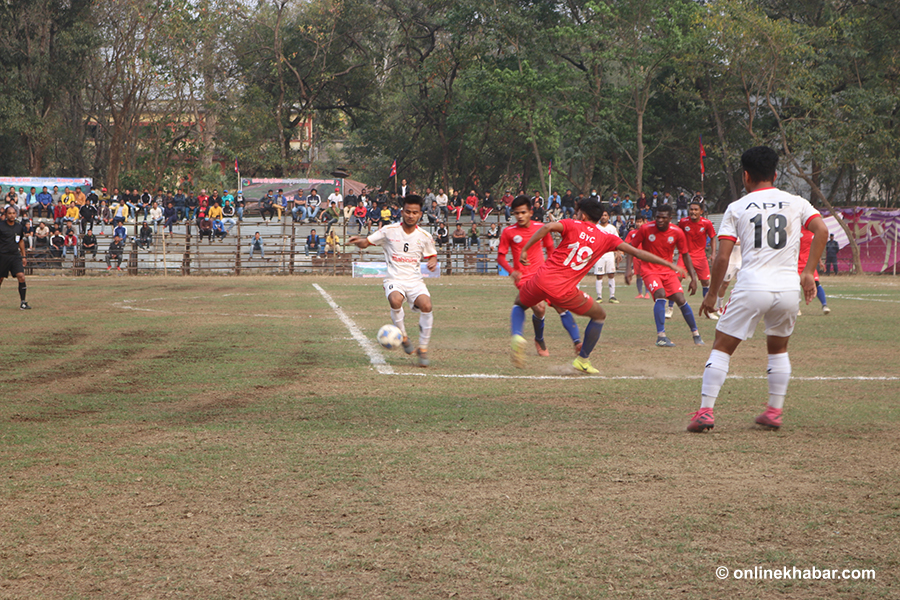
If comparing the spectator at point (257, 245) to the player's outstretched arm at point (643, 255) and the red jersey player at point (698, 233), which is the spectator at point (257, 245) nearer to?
the red jersey player at point (698, 233)

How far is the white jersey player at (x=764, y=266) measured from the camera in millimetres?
6145

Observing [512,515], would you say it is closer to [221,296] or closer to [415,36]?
[221,296]

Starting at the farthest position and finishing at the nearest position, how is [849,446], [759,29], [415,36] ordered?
[415,36]
[759,29]
[849,446]

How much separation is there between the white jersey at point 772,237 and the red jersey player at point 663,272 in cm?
563

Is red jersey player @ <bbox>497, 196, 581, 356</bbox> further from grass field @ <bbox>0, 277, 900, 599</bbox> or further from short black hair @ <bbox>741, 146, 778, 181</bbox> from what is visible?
short black hair @ <bbox>741, 146, 778, 181</bbox>

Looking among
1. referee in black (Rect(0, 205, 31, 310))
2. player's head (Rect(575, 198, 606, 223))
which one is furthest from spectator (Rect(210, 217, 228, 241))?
player's head (Rect(575, 198, 606, 223))

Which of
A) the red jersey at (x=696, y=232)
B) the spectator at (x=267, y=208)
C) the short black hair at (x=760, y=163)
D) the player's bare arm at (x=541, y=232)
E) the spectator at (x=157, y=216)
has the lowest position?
the player's bare arm at (x=541, y=232)

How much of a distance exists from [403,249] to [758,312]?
208 inches

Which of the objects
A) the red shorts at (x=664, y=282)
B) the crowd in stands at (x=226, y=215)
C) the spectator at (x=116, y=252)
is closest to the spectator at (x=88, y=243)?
the crowd in stands at (x=226, y=215)

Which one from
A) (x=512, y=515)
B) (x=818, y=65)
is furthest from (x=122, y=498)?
(x=818, y=65)

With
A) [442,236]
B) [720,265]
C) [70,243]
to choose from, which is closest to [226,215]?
[70,243]

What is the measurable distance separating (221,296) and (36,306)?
5024 mm

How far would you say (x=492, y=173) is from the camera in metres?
57.4

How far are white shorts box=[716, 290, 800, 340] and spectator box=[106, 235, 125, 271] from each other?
108 ft
